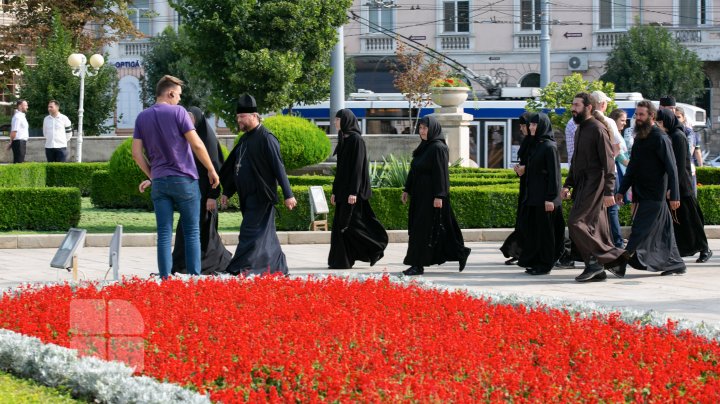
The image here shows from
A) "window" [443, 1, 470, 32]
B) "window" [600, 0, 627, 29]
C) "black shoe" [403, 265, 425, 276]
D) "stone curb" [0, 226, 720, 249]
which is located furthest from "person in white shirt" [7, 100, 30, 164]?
"window" [600, 0, 627, 29]

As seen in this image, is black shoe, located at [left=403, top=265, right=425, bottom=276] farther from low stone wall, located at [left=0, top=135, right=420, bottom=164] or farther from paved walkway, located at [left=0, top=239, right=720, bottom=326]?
low stone wall, located at [left=0, top=135, right=420, bottom=164]

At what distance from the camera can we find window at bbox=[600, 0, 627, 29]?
46.4m

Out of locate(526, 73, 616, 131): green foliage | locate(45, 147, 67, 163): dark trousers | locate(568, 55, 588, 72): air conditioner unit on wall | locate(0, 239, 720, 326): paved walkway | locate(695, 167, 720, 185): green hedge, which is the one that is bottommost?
locate(0, 239, 720, 326): paved walkway

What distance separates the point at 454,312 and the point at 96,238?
25.5 feet

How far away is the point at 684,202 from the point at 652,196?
1376 millimetres

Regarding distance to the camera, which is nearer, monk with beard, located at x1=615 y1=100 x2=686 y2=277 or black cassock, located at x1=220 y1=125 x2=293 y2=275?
black cassock, located at x1=220 y1=125 x2=293 y2=275

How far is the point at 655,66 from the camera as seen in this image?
4338cm

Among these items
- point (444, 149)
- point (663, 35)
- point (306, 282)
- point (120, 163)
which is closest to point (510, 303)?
point (306, 282)

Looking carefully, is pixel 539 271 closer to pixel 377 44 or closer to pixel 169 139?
pixel 169 139

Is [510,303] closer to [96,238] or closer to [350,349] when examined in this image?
[350,349]

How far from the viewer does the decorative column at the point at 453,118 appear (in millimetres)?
23078

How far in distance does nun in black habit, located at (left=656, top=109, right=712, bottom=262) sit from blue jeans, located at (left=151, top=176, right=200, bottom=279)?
5222 millimetres

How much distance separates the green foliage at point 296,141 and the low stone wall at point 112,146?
3369 millimetres

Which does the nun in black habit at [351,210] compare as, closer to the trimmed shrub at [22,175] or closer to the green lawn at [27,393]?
the green lawn at [27,393]
